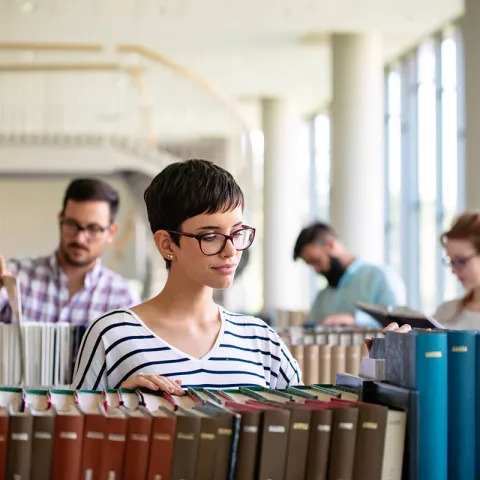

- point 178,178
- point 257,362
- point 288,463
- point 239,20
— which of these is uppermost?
point 239,20

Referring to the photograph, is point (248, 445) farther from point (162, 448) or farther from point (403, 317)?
point (403, 317)

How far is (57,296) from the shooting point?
163 inches

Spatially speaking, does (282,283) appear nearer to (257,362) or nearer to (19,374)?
(19,374)

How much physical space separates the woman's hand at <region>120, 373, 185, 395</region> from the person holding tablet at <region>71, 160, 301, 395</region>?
0.24 ft

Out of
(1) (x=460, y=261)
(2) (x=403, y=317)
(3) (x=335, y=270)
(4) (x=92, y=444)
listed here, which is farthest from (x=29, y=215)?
(4) (x=92, y=444)

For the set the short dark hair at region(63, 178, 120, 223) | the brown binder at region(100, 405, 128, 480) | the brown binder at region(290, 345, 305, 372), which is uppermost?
the short dark hair at region(63, 178, 120, 223)

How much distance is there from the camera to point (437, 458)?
6.02ft

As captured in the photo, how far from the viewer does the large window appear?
12047mm

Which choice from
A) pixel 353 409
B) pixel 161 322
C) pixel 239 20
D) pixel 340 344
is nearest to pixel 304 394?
pixel 353 409

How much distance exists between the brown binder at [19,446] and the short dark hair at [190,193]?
0.69 meters

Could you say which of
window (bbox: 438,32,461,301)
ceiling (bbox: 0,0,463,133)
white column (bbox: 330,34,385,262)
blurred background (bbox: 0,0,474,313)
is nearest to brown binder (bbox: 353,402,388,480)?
blurred background (bbox: 0,0,474,313)

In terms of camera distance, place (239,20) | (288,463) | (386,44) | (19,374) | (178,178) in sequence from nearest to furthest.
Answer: (288,463) < (178,178) < (19,374) < (239,20) < (386,44)

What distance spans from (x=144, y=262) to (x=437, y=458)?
54.3 ft

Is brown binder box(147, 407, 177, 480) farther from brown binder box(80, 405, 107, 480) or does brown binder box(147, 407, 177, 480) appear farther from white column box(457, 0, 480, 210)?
white column box(457, 0, 480, 210)
